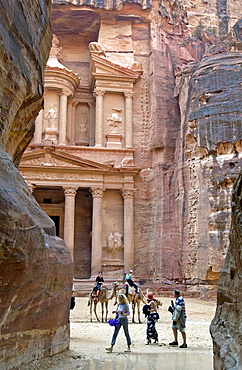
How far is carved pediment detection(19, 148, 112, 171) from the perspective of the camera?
26625 mm

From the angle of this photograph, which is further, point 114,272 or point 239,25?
point 239,25

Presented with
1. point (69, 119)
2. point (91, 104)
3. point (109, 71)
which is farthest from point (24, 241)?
point (91, 104)

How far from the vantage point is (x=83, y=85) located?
3259 cm

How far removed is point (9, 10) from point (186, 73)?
20473mm

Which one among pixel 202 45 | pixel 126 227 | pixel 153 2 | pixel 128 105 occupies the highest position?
pixel 153 2

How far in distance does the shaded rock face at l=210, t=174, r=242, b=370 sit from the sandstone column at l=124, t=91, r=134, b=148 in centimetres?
2362

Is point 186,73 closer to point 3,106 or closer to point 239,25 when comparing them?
point 239,25

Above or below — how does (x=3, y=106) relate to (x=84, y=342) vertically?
above

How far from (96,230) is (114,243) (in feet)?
4.92

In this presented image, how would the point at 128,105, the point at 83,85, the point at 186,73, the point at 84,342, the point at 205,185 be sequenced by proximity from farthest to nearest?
the point at 83,85 → the point at 128,105 → the point at 186,73 → the point at 205,185 → the point at 84,342

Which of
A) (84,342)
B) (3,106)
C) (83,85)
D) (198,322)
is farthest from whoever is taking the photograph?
(83,85)

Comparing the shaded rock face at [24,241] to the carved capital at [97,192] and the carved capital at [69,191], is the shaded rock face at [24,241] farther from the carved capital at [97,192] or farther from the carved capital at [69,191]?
the carved capital at [97,192]

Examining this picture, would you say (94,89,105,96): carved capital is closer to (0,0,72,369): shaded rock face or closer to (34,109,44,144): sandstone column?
(34,109,44,144): sandstone column

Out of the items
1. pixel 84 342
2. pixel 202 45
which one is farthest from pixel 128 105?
pixel 84 342
